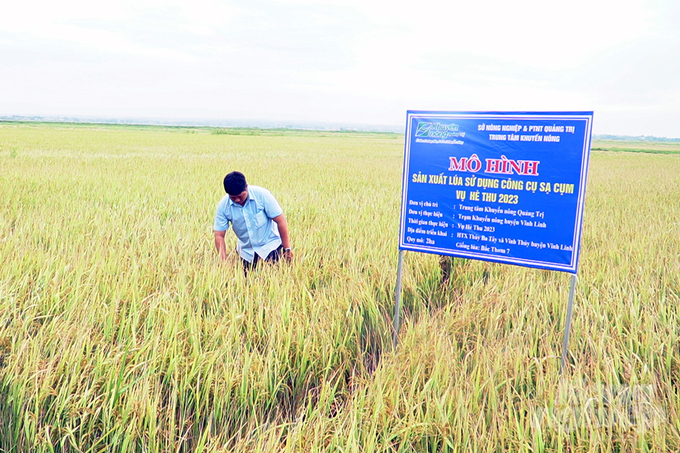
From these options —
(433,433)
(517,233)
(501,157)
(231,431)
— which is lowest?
Result: (231,431)

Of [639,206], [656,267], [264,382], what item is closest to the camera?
[264,382]

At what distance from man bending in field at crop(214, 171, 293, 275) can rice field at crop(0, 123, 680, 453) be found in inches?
9.3

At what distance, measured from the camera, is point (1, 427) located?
199 centimetres

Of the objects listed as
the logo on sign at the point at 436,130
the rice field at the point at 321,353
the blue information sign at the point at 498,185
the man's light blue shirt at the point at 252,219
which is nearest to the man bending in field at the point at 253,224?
the man's light blue shirt at the point at 252,219

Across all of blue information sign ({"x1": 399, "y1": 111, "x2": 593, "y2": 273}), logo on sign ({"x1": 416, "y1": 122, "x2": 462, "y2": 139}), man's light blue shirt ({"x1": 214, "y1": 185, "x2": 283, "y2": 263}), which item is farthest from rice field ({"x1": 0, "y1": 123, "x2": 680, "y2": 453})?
logo on sign ({"x1": 416, "y1": 122, "x2": 462, "y2": 139})

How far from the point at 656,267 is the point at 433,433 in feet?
11.7

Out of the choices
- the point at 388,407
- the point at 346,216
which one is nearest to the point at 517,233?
the point at 388,407

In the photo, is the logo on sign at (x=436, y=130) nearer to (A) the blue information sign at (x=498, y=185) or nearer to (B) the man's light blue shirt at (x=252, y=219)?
(A) the blue information sign at (x=498, y=185)

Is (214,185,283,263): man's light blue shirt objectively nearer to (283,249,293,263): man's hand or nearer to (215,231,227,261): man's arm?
(215,231,227,261): man's arm

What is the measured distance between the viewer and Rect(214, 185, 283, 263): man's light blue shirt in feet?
13.3

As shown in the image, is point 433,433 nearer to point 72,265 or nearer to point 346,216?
point 72,265

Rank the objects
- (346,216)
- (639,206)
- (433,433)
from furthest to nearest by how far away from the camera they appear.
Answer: (639,206) < (346,216) < (433,433)

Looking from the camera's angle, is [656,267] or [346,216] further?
[346,216]

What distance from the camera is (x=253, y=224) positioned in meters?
4.11
